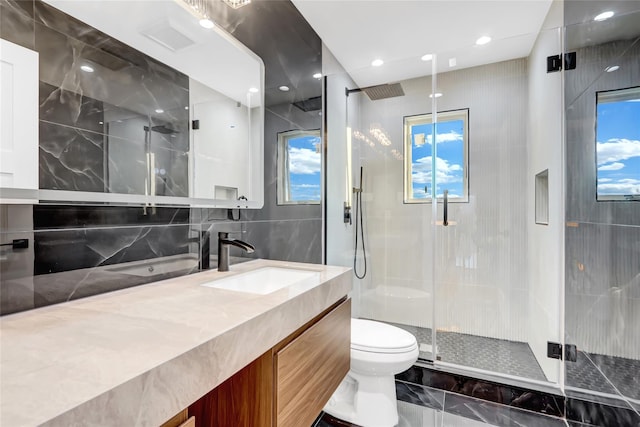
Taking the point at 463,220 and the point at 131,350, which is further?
the point at 463,220

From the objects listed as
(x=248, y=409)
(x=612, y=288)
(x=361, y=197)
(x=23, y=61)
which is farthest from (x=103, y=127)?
(x=612, y=288)

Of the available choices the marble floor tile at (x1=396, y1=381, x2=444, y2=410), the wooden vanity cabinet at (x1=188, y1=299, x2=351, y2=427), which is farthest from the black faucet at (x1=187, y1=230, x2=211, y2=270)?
the marble floor tile at (x1=396, y1=381, x2=444, y2=410)

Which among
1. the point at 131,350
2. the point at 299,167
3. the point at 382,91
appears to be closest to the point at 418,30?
the point at 382,91

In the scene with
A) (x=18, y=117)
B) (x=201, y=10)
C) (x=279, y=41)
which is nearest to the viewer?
(x=18, y=117)

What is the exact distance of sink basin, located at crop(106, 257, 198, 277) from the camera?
101 centimetres

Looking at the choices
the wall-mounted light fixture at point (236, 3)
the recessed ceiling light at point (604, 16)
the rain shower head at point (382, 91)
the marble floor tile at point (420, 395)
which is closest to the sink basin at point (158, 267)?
the wall-mounted light fixture at point (236, 3)

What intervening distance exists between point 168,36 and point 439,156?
2.27 metres

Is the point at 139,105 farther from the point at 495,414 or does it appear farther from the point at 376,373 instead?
the point at 495,414

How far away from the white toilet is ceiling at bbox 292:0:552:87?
2115mm

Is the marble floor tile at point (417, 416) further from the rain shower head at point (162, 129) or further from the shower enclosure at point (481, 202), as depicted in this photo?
the rain shower head at point (162, 129)

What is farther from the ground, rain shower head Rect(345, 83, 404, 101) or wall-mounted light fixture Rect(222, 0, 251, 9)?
rain shower head Rect(345, 83, 404, 101)

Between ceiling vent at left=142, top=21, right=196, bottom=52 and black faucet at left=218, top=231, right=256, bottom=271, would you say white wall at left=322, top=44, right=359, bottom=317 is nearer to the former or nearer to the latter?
black faucet at left=218, top=231, right=256, bottom=271

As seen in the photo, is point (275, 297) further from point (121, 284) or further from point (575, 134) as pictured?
point (575, 134)

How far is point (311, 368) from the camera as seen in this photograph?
101 cm
